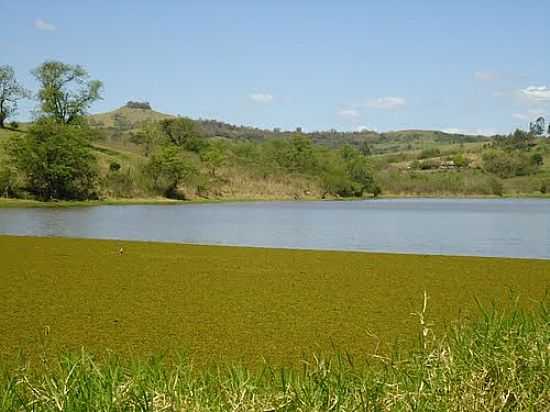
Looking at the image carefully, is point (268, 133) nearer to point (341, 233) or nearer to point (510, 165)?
point (510, 165)

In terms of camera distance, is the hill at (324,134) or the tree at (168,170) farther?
the hill at (324,134)

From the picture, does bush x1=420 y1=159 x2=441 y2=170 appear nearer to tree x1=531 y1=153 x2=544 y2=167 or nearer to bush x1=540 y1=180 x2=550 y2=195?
tree x1=531 y1=153 x2=544 y2=167

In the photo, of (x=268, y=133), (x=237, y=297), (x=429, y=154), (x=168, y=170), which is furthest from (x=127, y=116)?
(x=237, y=297)

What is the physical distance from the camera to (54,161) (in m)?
37.8

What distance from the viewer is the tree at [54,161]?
37.5 meters

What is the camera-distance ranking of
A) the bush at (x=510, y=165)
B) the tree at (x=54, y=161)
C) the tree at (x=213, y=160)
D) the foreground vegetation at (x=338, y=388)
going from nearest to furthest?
the foreground vegetation at (x=338, y=388) < the tree at (x=54, y=161) < the tree at (x=213, y=160) < the bush at (x=510, y=165)

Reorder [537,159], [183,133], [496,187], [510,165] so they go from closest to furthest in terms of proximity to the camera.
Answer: [183,133]
[496,187]
[510,165]
[537,159]

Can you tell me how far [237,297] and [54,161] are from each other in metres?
33.2

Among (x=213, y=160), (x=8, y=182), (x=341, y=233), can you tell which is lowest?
(x=341, y=233)

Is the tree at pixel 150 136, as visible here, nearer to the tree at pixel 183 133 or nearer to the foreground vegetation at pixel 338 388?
the tree at pixel 183 133

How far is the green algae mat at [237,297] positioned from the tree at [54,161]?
89.7 feet

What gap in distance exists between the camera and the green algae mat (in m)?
4.88

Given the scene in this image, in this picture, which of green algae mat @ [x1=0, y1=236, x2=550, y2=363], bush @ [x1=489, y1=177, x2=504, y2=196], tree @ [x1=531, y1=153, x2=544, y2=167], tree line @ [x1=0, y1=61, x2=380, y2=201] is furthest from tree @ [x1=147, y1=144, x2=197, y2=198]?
tree @ [x1=531, y1=153, x2=544, y2=167]

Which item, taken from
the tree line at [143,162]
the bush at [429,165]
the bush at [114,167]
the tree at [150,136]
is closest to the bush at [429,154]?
the bush at [429,165]
